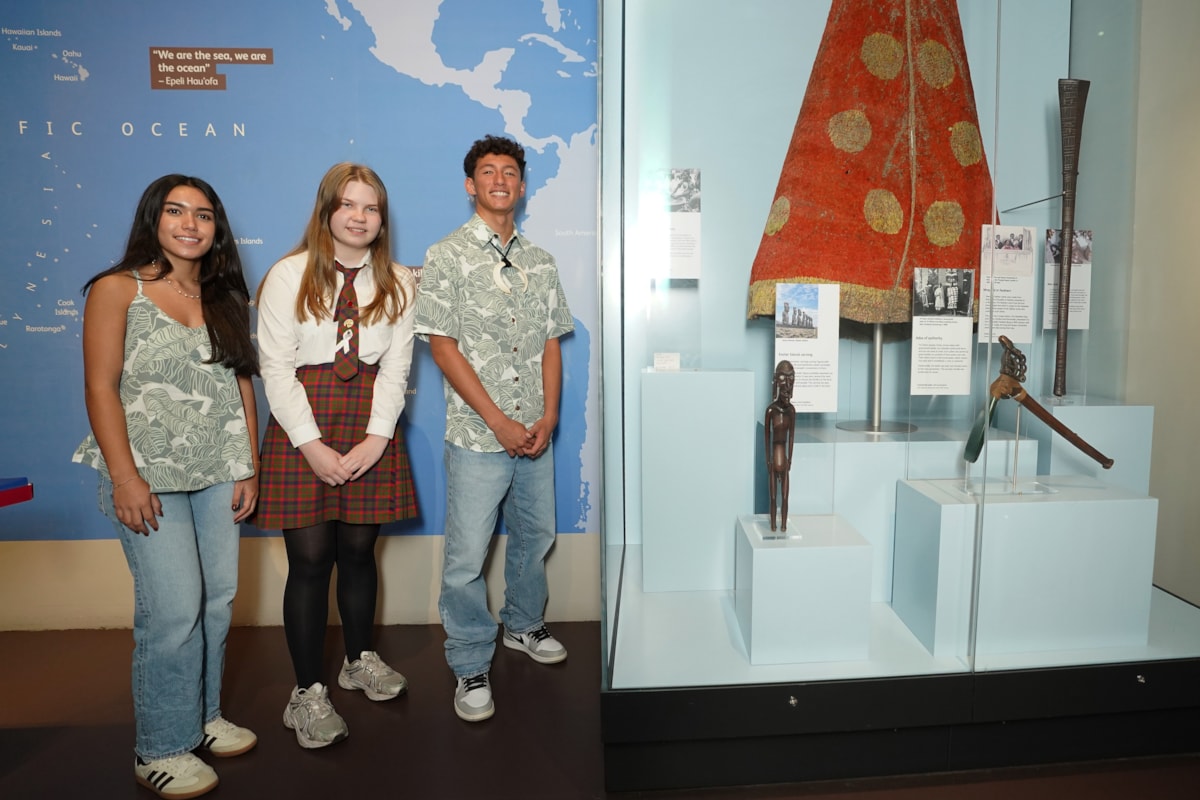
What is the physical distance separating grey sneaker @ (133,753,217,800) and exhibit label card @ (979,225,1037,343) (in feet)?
7.86

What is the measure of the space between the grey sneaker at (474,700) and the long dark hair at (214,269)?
3.81ft

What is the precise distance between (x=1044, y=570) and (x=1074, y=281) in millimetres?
812

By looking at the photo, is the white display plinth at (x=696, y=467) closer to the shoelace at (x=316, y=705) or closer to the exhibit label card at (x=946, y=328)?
the exhibit label card at (x=946, y=328)

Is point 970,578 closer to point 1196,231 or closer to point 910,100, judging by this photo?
point 1196,231

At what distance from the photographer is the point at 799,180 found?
6.93ft

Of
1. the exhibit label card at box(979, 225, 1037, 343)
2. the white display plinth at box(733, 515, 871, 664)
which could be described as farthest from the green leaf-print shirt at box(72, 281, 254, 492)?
the exhibit label card at box(979, 225, 1037, 343)

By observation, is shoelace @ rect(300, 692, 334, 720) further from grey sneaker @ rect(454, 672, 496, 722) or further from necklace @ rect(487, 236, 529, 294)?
necklace @ rect(487, 236, 529, 294)

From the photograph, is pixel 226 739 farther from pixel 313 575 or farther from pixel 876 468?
pixel 876 468

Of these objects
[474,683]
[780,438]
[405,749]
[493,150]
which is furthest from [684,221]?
[405,749]

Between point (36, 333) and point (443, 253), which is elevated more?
point (443, 253)

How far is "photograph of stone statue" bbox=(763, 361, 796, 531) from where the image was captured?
198 centimetres

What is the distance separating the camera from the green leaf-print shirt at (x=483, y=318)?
229 cm

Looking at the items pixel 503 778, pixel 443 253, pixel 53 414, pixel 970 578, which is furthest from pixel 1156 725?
pixel 53 414

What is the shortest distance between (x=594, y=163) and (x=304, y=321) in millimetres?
1301
